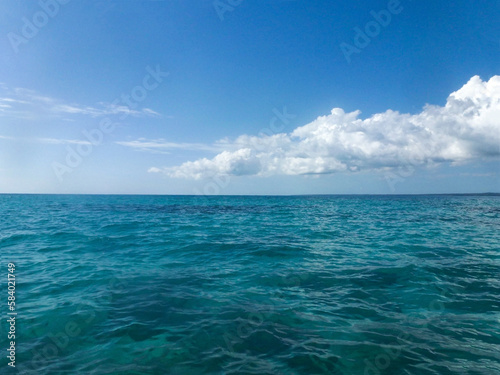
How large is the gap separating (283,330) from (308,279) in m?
5.45

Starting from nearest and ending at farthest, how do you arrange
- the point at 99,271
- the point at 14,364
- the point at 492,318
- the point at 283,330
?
the point at 14,364 < the point at 283,330 < the point at 492,318 < the point at 99,271

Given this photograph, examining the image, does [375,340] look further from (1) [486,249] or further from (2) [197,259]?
(1) [486,249]

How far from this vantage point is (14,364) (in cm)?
756

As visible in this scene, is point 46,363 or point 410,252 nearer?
point 46,363

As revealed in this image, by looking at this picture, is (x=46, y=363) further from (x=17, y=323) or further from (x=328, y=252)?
(x=328, y=252)

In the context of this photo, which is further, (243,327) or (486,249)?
(486,249)

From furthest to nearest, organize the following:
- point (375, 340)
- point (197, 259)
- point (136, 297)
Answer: point (197, 259) < point (136, 297) < point (375, 340)

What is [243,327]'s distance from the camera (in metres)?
9.43

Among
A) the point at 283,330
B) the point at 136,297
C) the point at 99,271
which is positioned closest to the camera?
the point at 283,330

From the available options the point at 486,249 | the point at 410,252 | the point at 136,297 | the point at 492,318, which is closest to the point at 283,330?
the point at 136,297

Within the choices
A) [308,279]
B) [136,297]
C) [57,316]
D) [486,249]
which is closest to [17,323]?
[57,316]

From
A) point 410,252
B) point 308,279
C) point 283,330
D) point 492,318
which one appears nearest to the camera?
point 283,330

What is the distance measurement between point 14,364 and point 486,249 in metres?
27.7

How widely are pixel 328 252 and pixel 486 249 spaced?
39.7ft
